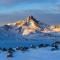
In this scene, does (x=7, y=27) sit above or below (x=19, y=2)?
below

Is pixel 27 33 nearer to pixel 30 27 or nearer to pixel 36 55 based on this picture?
pixel 30 27

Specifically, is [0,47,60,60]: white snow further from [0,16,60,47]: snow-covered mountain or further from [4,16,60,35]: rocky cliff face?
[4,16,60,35]: rocky cliff face

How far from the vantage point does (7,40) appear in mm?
2715

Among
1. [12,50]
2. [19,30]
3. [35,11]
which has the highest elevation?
[35,11]

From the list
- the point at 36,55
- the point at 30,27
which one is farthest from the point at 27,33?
the point at 36,55

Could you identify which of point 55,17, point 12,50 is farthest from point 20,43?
point 55,17

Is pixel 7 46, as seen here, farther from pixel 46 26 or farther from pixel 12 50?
pixel 46 26

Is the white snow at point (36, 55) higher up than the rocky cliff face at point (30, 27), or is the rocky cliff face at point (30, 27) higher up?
the rocky cliff face at point (30, 27)

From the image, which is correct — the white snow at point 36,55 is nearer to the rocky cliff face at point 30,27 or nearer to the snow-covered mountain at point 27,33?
the snow-covered mountain at point 27,33

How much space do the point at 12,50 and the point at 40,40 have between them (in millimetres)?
353

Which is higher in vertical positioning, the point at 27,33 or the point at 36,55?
the point at 27,33

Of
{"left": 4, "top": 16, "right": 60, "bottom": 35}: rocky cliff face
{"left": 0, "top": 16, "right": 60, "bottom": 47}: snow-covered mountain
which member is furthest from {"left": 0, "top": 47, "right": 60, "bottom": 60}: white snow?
{"left": 4, "top": 16, "right": 60, "bottom": 35}: rocky cliff face

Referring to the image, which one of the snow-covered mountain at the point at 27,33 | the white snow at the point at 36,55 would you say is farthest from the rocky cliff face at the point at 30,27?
the white snow at the point at 36,55

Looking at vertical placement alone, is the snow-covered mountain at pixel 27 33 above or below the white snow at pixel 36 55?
above
